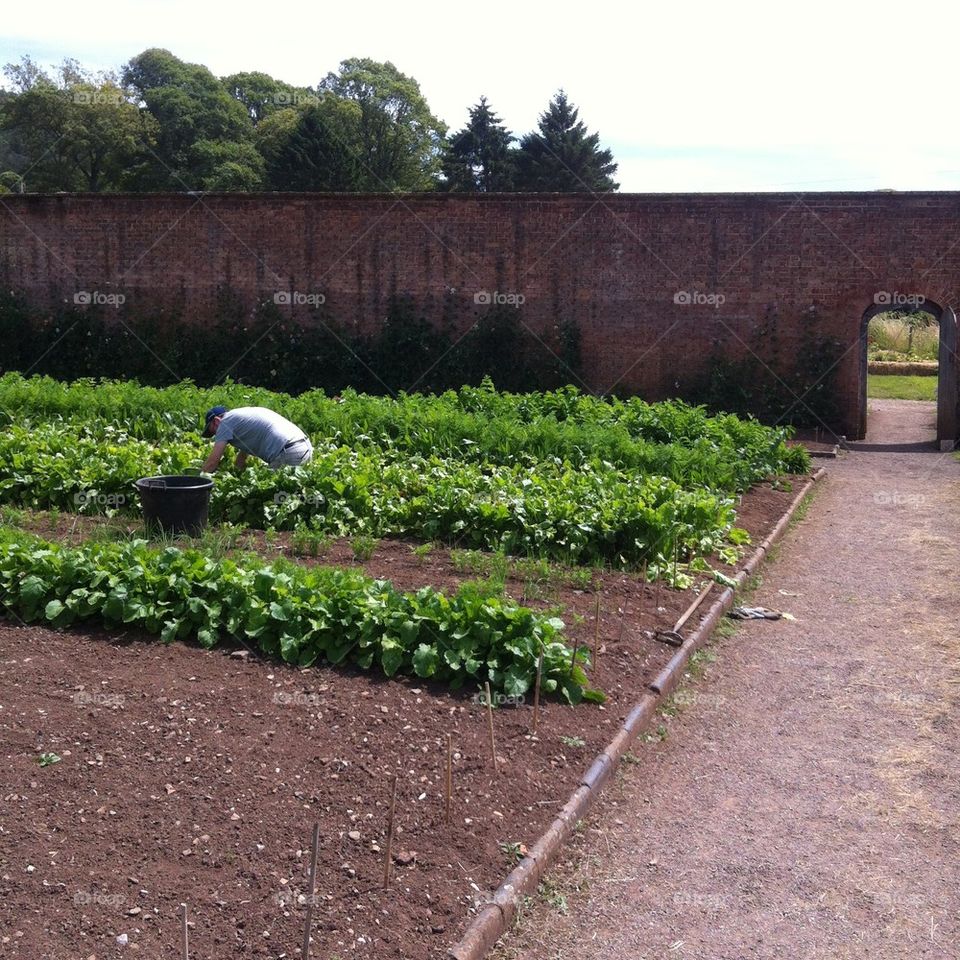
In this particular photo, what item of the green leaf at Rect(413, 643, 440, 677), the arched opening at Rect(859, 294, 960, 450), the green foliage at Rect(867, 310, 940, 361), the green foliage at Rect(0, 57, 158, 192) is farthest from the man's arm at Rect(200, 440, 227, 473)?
the green foliage at Rect(0, 57, 158, 192)

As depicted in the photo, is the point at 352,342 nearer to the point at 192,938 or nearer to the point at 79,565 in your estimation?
the point at 79,565

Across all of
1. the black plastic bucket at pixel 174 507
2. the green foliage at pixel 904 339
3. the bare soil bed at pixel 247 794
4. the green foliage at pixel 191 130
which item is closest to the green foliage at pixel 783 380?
the black plastic bucket at pixel 174 507

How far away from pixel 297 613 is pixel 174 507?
290 centimetres

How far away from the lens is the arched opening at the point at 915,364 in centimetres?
1883

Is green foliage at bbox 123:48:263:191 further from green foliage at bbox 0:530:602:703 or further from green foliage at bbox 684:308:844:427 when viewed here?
green foliage at bbox 0:530:602:703

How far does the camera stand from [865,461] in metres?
17.4

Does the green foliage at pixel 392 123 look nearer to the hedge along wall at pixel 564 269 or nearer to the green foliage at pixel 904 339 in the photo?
the green foliage at pixel 904 339

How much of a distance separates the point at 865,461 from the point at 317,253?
1105 cm

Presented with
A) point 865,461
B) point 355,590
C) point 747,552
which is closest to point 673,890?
point 355,590

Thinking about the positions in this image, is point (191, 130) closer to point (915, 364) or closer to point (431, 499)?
point (915, 364)

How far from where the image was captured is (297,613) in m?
6.72

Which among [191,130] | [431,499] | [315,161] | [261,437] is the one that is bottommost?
[431,499]

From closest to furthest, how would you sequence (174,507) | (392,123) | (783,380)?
1. (174,507)
2. (783,380)
3. (392,123)

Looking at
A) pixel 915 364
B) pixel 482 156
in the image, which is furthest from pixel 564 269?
pixel 482 156
